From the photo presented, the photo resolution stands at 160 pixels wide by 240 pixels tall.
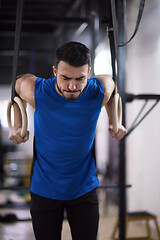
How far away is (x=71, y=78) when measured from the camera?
1.45 metres

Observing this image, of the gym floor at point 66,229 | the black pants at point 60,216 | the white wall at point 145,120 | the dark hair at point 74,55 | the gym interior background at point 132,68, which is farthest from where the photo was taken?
the white wall at point 145,120

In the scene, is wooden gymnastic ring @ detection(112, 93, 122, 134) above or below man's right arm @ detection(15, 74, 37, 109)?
below

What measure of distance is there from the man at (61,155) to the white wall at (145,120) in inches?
77.0

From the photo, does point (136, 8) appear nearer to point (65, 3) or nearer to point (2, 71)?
point (65, 3)

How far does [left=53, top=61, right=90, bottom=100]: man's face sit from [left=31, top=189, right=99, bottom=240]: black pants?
1.64 feet

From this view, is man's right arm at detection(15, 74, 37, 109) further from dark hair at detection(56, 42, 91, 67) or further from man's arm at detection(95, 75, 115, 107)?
man's arm at detection(95, 75, 115, 107)

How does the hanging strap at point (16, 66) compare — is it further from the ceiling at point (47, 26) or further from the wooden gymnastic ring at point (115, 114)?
the ceiling at point (47, 26)

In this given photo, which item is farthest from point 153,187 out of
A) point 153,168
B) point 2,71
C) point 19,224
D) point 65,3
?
point 2,71

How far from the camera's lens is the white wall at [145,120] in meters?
3.71

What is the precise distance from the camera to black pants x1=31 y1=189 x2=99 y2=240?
157 cm

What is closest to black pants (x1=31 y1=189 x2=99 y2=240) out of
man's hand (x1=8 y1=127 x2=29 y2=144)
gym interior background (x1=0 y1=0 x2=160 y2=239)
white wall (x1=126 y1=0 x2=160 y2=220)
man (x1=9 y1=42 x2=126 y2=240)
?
man (x1=9 y1=42 x2=126 y2=240)

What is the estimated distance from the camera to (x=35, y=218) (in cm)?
159

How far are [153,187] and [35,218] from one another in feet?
8.05

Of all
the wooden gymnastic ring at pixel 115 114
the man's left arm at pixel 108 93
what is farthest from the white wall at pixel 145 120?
the wooden gymnastic ring at pixel 115 114
